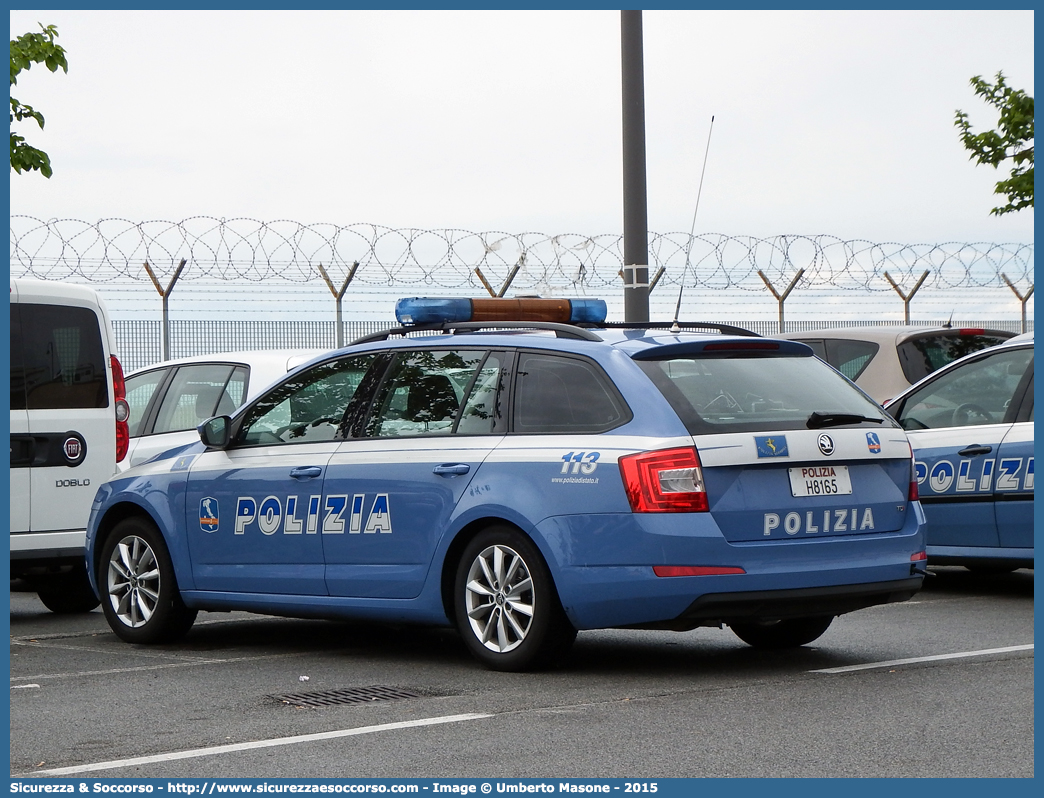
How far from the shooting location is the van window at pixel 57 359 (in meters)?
9.97

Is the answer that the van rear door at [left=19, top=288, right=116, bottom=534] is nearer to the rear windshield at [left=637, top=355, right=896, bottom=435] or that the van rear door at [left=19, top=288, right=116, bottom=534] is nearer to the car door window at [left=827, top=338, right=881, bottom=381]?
the rear windshield at [left=637, top=355, right=896, bottom=435]

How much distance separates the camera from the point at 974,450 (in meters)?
10.3

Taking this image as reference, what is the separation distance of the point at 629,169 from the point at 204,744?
738cm

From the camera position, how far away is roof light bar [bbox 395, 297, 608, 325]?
8.62 meters

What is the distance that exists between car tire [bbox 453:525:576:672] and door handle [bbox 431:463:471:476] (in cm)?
30

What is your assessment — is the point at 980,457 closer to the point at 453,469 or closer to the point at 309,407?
the point at 453,469

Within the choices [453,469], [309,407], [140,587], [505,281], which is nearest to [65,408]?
[140,587]

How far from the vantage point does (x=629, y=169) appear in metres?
12.3

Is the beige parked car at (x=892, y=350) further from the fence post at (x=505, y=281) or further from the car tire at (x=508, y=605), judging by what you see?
the car tire at (x=508, y=605)

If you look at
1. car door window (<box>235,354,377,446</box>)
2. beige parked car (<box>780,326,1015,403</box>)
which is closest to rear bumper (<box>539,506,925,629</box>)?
car door window (<box>235,354,377,446</box>)

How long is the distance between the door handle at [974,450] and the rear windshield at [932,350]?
2551mm

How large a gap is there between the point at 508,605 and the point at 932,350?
269 inches
